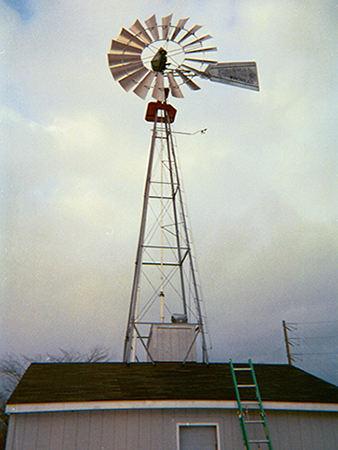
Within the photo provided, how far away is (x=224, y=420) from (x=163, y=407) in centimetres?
153

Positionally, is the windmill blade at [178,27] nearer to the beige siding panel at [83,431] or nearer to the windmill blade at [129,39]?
the windmill blade at [129,39]

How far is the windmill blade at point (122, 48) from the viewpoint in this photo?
41.2 feet

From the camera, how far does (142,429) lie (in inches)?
346

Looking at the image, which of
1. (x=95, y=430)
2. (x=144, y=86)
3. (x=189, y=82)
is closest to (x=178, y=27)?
(x=189, y=82)

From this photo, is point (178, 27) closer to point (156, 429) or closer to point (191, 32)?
point (191, 32)

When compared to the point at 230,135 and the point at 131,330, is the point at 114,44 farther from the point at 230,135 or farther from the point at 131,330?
the point at 131,330

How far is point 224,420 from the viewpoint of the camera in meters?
9.11

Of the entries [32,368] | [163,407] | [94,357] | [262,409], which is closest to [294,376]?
[262,409]

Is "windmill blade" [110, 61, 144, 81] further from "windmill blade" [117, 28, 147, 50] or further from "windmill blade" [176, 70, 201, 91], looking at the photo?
"windmill blade" [176, 70, 201, 91]

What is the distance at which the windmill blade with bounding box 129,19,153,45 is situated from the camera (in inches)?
491

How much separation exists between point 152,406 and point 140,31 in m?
11.0

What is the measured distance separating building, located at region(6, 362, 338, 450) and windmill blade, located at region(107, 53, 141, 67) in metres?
9.58

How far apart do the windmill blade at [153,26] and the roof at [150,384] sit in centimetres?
1026

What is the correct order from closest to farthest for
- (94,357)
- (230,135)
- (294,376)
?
(294,376), (230,135), (94,357)
